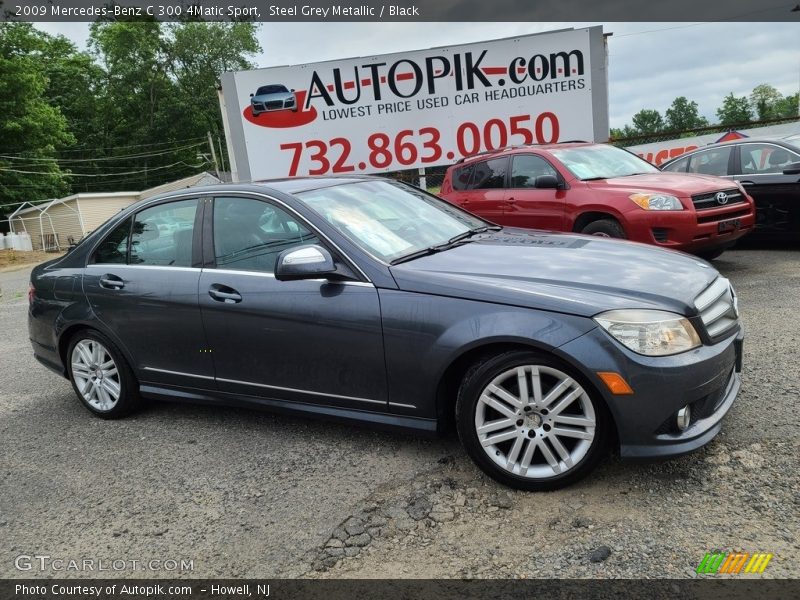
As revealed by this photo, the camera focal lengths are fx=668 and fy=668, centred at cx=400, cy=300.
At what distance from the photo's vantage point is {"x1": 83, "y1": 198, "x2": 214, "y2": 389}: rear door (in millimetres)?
4082

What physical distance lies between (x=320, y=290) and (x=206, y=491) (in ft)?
3.95

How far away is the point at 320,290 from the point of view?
356 centimetres

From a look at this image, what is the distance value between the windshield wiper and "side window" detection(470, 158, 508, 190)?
378cm

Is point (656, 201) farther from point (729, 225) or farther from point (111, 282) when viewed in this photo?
point (111, 282)

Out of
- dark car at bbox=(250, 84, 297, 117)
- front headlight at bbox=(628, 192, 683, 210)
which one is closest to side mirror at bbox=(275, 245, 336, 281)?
front headlight at bbox=(628, 192, 683, 210)

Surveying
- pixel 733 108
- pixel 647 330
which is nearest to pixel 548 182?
pixel 647 330

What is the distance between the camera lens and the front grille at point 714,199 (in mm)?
6743

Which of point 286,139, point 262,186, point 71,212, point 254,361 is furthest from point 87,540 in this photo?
point 71,212

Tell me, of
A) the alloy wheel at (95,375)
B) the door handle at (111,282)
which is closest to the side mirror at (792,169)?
the door handle at (111,282)

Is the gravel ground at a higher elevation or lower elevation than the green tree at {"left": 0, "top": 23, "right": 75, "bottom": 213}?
lower

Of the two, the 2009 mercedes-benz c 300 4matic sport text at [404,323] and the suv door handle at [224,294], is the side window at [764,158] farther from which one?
the suv door handle at [224,294]

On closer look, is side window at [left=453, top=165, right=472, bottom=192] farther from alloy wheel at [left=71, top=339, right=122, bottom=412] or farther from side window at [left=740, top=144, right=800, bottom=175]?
alloy wheel at [left=71, top=339, right=122, bottom=412]

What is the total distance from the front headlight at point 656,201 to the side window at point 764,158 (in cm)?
246

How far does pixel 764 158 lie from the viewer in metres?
8.41
